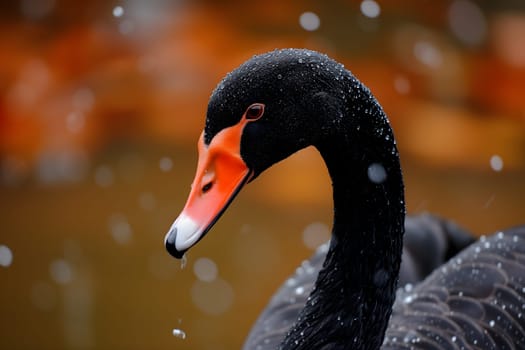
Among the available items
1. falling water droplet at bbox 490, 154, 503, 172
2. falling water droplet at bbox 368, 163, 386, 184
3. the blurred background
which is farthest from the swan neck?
falling water droplet at bbox 490, 154, 503, 172

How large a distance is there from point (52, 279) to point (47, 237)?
0.17m

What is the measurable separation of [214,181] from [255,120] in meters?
0.13

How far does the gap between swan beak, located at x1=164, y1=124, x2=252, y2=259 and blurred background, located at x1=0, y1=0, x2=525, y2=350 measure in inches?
79.7

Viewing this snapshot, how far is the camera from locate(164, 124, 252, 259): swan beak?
155 cm

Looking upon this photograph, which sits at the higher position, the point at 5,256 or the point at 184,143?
the point at 184,143

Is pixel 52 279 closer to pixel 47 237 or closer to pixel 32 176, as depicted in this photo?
pixel 47 237

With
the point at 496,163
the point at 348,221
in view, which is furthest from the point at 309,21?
the point at 348,221

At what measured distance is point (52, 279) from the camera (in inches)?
151

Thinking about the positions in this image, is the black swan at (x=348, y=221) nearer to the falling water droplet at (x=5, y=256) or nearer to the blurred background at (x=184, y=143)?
the blurred background at (x=184, y=143)

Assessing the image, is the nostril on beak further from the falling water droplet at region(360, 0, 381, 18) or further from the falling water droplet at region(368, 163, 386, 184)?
the falling water droplet at region(360, 0, 381, 18)

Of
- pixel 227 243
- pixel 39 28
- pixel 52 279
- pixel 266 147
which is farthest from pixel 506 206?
pixel 266 147

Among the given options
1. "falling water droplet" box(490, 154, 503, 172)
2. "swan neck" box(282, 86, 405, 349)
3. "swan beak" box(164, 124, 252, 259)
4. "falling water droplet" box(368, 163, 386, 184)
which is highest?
"swan beak" box(164, 124, 252, 259)

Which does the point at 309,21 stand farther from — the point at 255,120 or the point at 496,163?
the point at 255,120

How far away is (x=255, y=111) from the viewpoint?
1.63 metres
